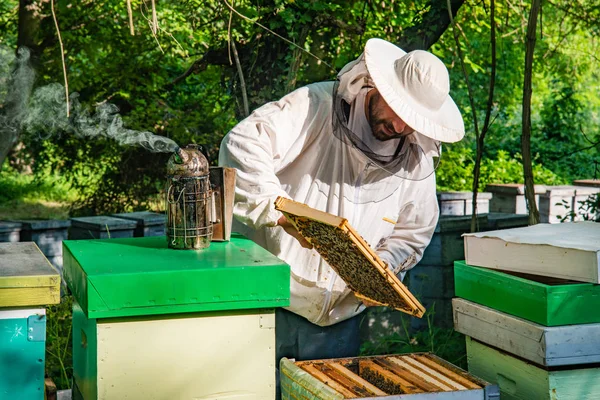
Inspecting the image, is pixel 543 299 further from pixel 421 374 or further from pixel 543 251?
pixel 421 374

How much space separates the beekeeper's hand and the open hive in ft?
0.21

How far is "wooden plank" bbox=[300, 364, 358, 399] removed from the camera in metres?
1.78

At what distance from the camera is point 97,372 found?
5.54ft

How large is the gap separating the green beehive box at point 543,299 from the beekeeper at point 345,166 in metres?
0.57

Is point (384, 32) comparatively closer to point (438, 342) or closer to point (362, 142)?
point (438, 342)

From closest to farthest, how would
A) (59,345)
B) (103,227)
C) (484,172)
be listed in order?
(59,345) < (103,227) < (484,172)

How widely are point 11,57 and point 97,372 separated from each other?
5597 millimetres

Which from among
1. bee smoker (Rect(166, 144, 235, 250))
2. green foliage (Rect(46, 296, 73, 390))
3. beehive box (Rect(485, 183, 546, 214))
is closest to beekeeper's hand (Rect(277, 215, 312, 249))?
bee smoker (Rect(166, 144, 235, 250))

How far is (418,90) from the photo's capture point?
7.99ft

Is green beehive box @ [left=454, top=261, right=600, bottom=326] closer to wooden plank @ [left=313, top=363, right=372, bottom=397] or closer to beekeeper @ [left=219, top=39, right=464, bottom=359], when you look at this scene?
wooden plank @ [left=313, top=363, right=372, bottom=397]

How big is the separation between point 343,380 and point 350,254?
33 cm

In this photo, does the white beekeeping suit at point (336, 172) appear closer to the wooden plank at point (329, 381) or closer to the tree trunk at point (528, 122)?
the wooden plank at point (329, 381)

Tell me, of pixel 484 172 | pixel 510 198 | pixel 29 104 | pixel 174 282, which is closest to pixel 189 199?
pixel 174 282

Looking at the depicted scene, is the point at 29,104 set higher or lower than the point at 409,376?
higher
